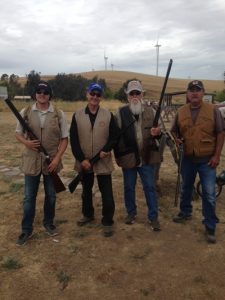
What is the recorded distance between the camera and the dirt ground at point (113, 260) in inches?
157

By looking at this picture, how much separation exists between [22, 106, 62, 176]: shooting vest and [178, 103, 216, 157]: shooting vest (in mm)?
1663

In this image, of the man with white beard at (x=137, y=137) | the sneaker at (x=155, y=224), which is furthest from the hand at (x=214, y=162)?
the sneaker at (x=155, y=224)

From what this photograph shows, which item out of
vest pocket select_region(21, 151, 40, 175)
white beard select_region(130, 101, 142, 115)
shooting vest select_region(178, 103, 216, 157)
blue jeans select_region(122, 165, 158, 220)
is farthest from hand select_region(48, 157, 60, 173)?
shooting vest select_region(178, 103, 216, 157)

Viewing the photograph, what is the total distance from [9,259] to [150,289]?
5.49ft

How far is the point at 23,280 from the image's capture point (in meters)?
4.19

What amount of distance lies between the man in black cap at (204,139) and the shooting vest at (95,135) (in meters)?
1.01

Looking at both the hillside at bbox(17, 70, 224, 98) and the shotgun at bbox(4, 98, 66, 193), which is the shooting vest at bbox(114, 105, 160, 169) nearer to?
the shotgun at bbox(4, 98, 66, 193)

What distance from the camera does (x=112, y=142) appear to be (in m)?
5.13

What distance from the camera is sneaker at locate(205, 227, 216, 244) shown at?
5.09 m

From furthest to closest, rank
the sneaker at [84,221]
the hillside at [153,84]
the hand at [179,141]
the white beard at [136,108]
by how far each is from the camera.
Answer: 1. the hillside at [153,84]
2. the sneaker at [84,221]
3. the hand at [179,141]
4. the white beard at [136,108]

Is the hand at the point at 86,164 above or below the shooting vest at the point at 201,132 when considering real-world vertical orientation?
below

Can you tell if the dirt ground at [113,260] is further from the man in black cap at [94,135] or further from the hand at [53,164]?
the hand at [53,164]

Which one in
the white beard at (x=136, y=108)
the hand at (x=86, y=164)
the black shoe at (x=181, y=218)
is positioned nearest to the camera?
the hand at (x=86, y=164)

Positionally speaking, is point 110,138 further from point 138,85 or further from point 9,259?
point 9,259
